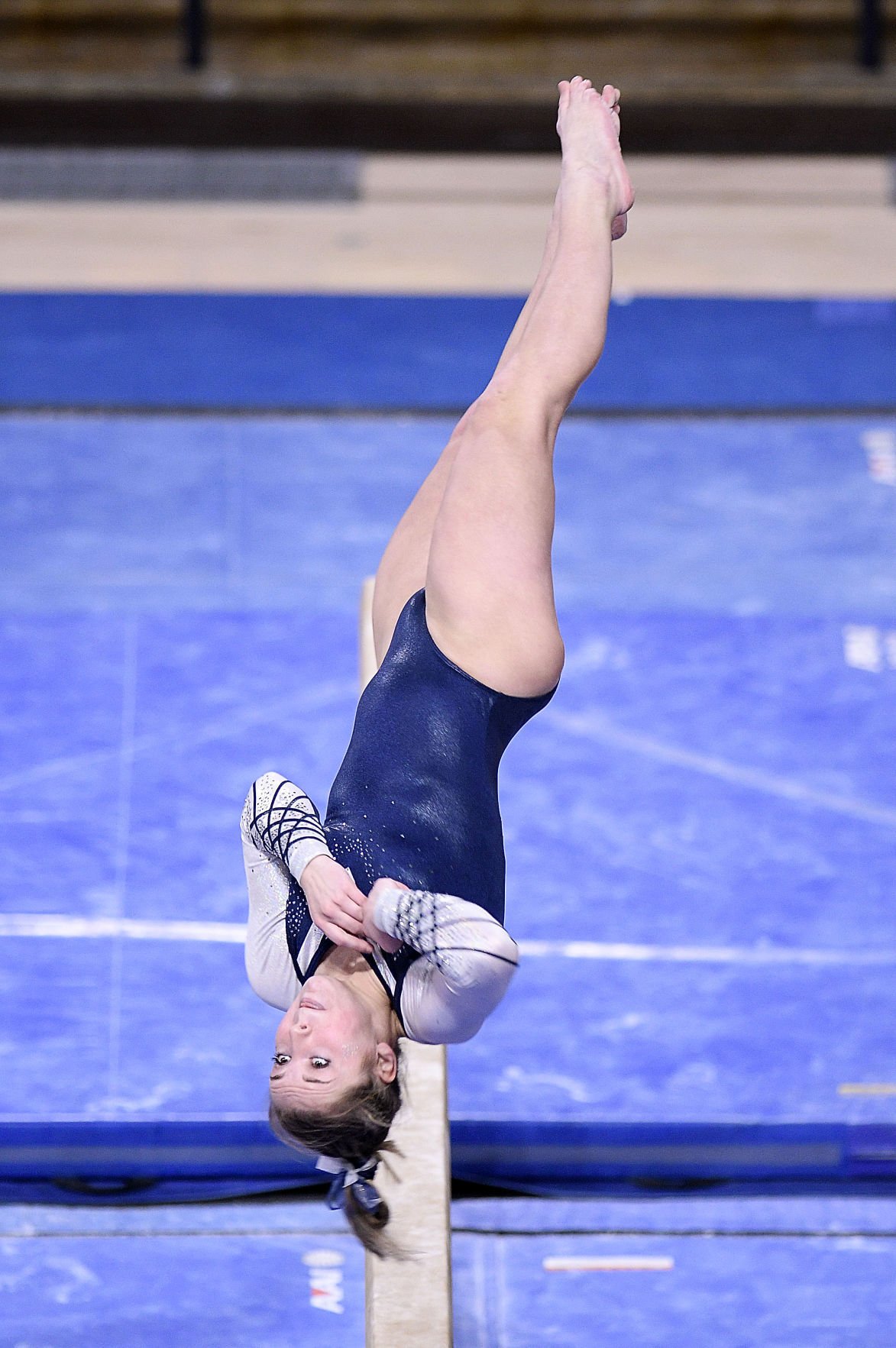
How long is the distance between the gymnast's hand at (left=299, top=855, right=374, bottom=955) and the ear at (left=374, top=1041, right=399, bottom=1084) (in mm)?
161

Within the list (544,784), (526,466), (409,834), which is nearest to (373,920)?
(409,834)

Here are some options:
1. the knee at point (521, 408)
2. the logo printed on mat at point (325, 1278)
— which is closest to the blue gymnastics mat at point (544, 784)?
the logo printed on mat at point (325, 1278)

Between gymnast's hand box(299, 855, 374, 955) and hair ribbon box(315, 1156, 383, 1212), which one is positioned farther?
hair ribbon box(315, 1156, 383, 1212)

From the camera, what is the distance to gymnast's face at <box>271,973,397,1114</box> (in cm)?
215

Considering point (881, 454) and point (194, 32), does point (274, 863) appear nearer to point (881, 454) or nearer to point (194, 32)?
point (881, 454)

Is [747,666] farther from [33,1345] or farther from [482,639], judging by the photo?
[33,1345]

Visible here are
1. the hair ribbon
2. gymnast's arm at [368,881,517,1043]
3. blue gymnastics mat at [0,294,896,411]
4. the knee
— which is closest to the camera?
gymnast's arm at [368,881,517,1043]

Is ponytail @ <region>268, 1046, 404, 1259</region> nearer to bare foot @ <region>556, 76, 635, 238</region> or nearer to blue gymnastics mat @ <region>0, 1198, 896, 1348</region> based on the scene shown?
blue gymnastics mat @ <region>0, 1198, 896, 1348</region>

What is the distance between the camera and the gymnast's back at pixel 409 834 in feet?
7.13

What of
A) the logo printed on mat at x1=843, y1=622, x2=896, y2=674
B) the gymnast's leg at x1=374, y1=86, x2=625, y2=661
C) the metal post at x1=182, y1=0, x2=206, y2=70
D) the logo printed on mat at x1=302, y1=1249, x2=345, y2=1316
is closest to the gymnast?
the gymnast's leg at x1=374, y1=86, x2=625, y2=661

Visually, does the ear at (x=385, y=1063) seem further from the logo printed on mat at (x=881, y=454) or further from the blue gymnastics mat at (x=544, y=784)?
the logo printed on mat at (x=881, y=454)

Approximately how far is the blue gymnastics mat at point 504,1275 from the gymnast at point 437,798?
1.50ft

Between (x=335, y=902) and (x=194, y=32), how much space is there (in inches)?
221

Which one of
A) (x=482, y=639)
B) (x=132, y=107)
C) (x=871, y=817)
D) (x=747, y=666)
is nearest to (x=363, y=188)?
(x=132, y=107)
